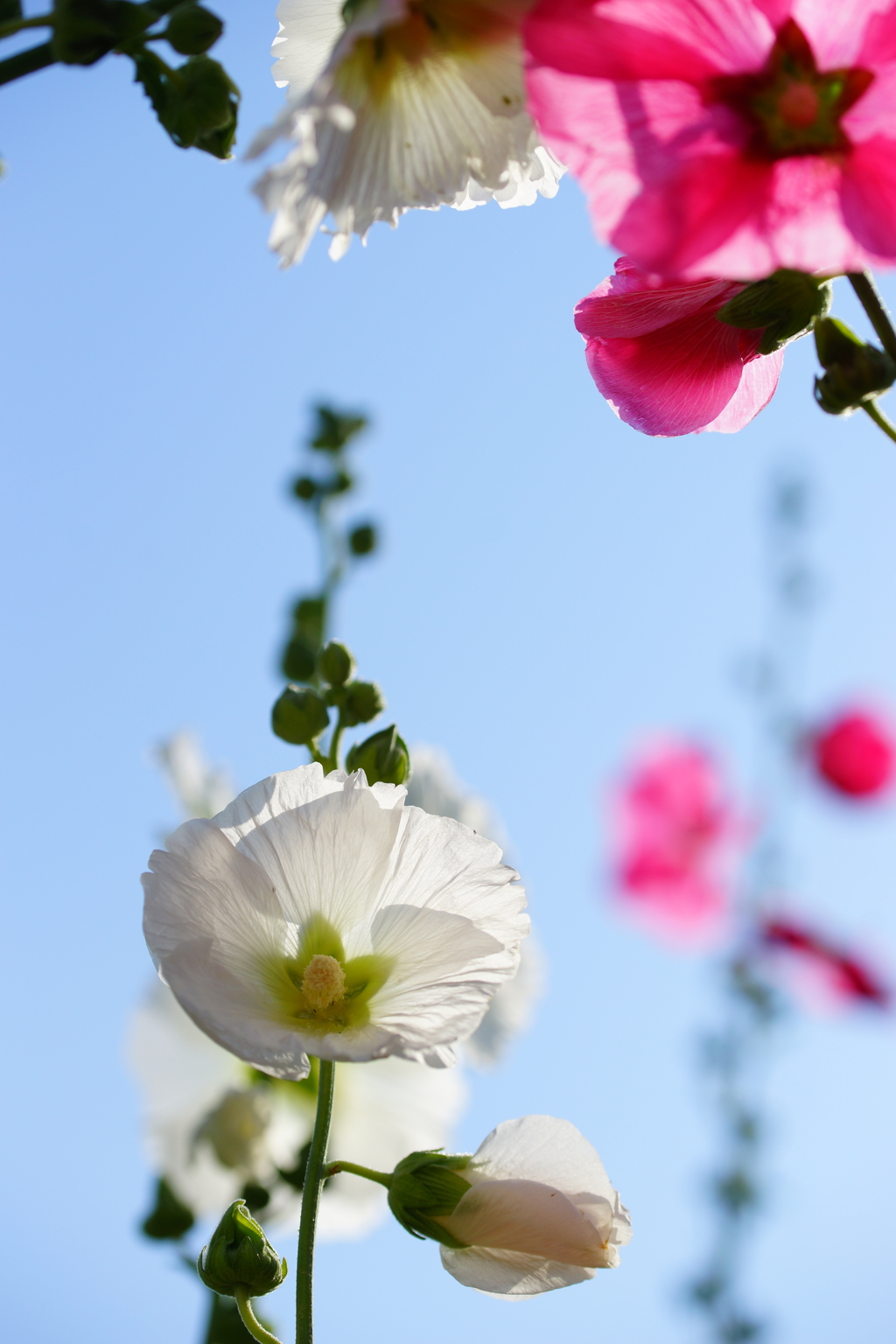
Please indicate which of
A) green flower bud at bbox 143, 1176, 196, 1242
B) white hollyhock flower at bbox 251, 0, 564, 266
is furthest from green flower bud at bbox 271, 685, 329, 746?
green flower bud at bbox 143, 1176, 196, 1242

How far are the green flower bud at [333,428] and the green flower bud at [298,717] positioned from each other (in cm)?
49

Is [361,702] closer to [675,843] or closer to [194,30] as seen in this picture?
[194,30]

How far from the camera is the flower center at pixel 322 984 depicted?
1.21 feet

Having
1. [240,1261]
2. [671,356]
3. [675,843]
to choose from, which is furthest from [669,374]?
[675,843]

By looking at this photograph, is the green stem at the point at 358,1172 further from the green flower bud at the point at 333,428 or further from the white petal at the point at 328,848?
the green flower bud at the point at 333,428

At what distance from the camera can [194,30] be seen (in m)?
0.31

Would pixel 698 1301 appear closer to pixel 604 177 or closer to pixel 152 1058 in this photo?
pixel 152 1058

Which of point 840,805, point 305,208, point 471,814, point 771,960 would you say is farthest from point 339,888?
point 840,805

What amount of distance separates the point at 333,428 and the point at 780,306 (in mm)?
669

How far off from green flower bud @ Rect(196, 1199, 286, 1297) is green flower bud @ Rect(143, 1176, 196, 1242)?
40 centimetres

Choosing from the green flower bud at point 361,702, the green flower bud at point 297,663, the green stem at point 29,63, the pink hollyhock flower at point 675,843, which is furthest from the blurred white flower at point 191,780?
the pink hollyhock flower at point 675,843

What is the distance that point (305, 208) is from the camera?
27 cm

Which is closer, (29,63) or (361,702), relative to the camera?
(29,63)

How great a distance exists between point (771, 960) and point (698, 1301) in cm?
60
